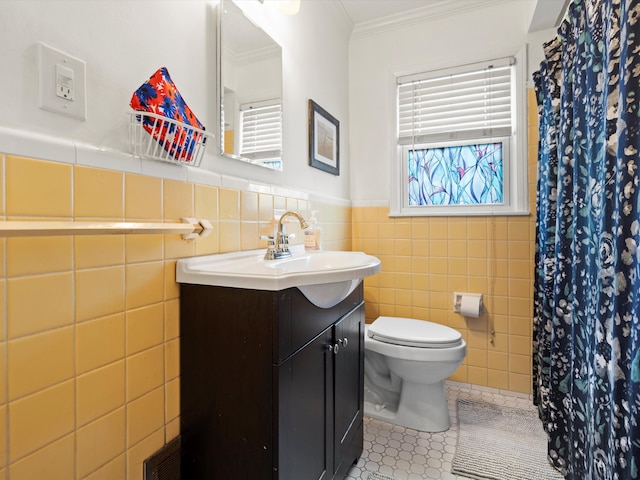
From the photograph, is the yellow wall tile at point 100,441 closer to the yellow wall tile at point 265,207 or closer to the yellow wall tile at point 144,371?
the yellow wall tile at point 144,371

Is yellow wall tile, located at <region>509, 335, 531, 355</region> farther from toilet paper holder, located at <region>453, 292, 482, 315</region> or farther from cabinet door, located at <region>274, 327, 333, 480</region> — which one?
cabinet door, located at <region>274, 327, 333, 480</region>

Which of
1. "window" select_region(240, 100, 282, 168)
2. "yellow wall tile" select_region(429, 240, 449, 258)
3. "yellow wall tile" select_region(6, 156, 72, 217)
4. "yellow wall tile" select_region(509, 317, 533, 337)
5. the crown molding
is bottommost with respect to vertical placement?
"yellow wall tile" select_region(509, 317, 533, 337)

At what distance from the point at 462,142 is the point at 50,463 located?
2415 mm

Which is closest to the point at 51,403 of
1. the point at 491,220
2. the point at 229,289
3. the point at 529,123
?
the point at 229,289

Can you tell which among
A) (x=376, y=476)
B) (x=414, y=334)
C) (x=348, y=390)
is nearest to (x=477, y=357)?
(x=414, y=334)

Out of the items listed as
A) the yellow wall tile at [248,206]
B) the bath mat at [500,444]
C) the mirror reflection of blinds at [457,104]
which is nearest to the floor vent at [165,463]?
the yellow wall tile at [248,206]

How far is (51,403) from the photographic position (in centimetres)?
72

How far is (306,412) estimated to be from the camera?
39.8 inches

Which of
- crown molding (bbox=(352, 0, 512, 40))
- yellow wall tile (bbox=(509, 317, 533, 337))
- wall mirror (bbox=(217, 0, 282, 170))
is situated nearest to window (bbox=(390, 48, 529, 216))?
crown molding (bbox=(352, 0, 512, 40))

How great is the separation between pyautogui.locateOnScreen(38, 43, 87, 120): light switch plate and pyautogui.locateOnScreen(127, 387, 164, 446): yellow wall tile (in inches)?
29.3

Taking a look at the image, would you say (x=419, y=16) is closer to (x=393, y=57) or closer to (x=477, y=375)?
(x=393, y=57)

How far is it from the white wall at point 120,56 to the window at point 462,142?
37.8 inches

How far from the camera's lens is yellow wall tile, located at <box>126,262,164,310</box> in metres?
0.88

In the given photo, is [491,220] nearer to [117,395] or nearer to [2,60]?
[117,395]
